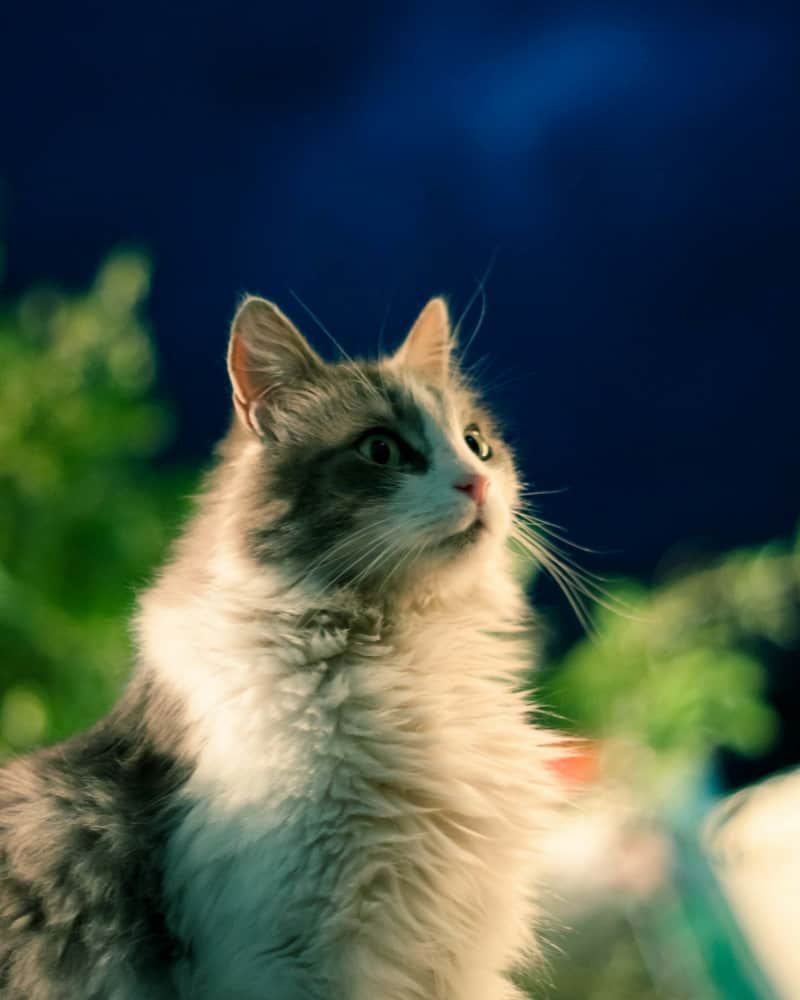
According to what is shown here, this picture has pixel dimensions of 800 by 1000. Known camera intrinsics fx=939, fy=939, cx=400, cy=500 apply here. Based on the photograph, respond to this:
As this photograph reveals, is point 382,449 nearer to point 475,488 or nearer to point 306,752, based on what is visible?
point 475,488

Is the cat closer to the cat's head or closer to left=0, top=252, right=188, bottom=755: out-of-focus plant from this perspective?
the cat's head

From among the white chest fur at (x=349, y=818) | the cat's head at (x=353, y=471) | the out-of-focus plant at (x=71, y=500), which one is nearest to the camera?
the white chest fur at (x=349, y=818)

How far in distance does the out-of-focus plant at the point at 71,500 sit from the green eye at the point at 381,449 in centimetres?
55

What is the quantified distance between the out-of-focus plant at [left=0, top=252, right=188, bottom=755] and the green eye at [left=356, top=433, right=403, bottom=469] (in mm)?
552

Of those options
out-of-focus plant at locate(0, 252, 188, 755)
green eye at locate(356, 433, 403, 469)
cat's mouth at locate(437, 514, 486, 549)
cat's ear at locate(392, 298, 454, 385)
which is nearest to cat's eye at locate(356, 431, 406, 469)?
green eye at locate(356, 433, 403, 469)

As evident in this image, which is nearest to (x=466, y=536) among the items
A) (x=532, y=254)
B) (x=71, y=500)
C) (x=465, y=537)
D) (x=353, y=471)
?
(x=465, y=537)

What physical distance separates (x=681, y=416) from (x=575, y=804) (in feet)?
4.45

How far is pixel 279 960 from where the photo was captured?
0.73m

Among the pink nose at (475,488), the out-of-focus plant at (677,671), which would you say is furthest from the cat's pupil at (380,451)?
the out-of-focus plant at (677,671)

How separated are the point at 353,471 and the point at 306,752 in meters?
0.29

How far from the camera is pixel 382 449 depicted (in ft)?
3.29

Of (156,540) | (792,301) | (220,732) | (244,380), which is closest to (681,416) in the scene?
(792,301)

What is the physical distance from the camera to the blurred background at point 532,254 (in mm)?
1635

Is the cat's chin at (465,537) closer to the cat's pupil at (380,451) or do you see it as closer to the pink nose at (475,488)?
the pink nose at (475,488)
